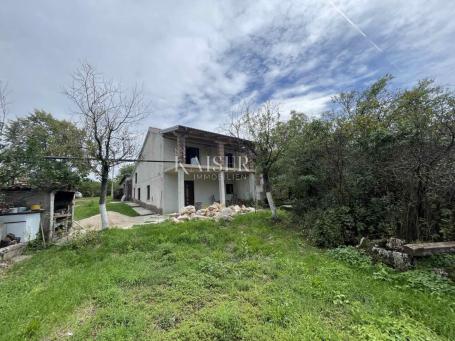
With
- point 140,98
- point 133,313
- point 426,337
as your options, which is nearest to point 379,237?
point 426,337

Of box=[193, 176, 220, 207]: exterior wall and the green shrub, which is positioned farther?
box=[193, 176, 220, 207]: exterior wall

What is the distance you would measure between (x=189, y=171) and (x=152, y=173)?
137 inches

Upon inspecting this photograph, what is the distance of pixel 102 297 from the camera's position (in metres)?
3.36

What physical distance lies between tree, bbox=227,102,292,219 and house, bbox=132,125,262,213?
3.00 metres

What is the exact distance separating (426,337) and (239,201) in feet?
46.4

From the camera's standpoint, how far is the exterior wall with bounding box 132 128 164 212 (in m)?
13.9

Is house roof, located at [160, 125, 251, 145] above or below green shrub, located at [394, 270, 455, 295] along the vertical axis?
above

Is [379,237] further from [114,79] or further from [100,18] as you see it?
[114,79]

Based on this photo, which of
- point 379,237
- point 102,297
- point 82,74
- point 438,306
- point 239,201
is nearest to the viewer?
point 438,306

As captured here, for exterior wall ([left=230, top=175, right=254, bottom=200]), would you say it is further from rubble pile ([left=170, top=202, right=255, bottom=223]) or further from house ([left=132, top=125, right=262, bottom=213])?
rubble pile ([left=170, top=202, right=255, bottom=223])

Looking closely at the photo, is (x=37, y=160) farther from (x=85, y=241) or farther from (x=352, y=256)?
(x=352, y=256)

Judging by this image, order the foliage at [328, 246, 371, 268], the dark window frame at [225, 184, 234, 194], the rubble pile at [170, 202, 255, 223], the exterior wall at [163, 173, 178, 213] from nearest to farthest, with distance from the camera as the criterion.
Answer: the foliage at [328, 246, 371, 268], the rubble pile at [170, 202, 255, 223], the exterior wall at [163, 173, 178, 213], the dark window frame at [225, 184, 234, 194]

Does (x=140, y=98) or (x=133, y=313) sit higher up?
(x=140, y=98)

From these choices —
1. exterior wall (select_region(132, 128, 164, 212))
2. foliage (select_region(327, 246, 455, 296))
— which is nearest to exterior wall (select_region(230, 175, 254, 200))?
exterior wall (select_region(132, 128, 164, 212))
